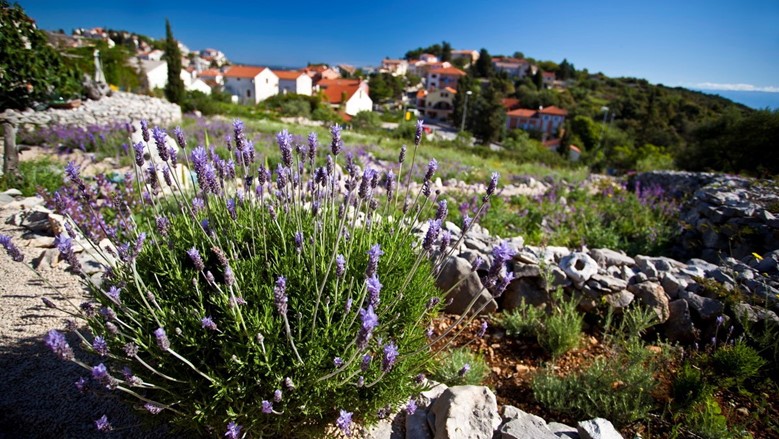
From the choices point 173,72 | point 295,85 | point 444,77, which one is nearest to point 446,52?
point 444,77

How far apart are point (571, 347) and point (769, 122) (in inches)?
539

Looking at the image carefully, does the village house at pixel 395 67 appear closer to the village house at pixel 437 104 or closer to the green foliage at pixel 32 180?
the village house at pixel 437 104

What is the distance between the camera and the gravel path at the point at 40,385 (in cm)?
220

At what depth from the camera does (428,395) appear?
8.16 feet

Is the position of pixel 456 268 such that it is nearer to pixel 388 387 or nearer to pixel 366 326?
pixel 388 387

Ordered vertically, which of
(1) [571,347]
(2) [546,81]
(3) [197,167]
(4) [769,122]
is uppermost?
(2) [546,81]

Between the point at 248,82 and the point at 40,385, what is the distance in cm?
6153

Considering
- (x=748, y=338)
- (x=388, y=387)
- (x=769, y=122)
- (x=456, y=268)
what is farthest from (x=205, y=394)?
(x=769, y=122)

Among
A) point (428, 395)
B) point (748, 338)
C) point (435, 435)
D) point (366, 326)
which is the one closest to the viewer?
point (366, 326)

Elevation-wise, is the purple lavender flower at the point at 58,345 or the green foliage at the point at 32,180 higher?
the purple lavender flower at the point at 58,345

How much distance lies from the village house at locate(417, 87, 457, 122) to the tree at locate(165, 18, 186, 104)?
168 ft

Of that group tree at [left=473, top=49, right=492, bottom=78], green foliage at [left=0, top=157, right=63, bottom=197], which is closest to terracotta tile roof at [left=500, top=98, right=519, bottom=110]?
tree at [left=473, top=49, right=492, bottom=78]

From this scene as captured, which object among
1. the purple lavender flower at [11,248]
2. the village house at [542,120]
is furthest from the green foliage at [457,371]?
the village house at [542,120]

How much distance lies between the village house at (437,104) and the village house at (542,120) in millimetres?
14037
